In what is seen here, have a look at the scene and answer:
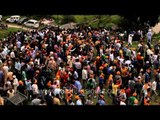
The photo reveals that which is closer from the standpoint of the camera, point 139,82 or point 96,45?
point 139,82

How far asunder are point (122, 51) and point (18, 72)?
21.3 feet

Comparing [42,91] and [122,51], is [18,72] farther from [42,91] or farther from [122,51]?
[122,51]

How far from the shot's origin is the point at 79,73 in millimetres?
21422

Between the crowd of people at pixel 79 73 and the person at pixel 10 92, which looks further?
the crowd of people at pixel 79 73

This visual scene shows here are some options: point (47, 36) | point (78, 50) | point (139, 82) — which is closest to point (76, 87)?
point (139, 82)

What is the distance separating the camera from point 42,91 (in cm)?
1872

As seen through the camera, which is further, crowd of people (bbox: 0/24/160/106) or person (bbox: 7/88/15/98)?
crowd of people (bbox: 0/24/160/106)

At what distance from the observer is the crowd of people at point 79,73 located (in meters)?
17.9

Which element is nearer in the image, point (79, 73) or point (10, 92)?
point (10, 92)

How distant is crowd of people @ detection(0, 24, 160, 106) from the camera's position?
17.9 metres
